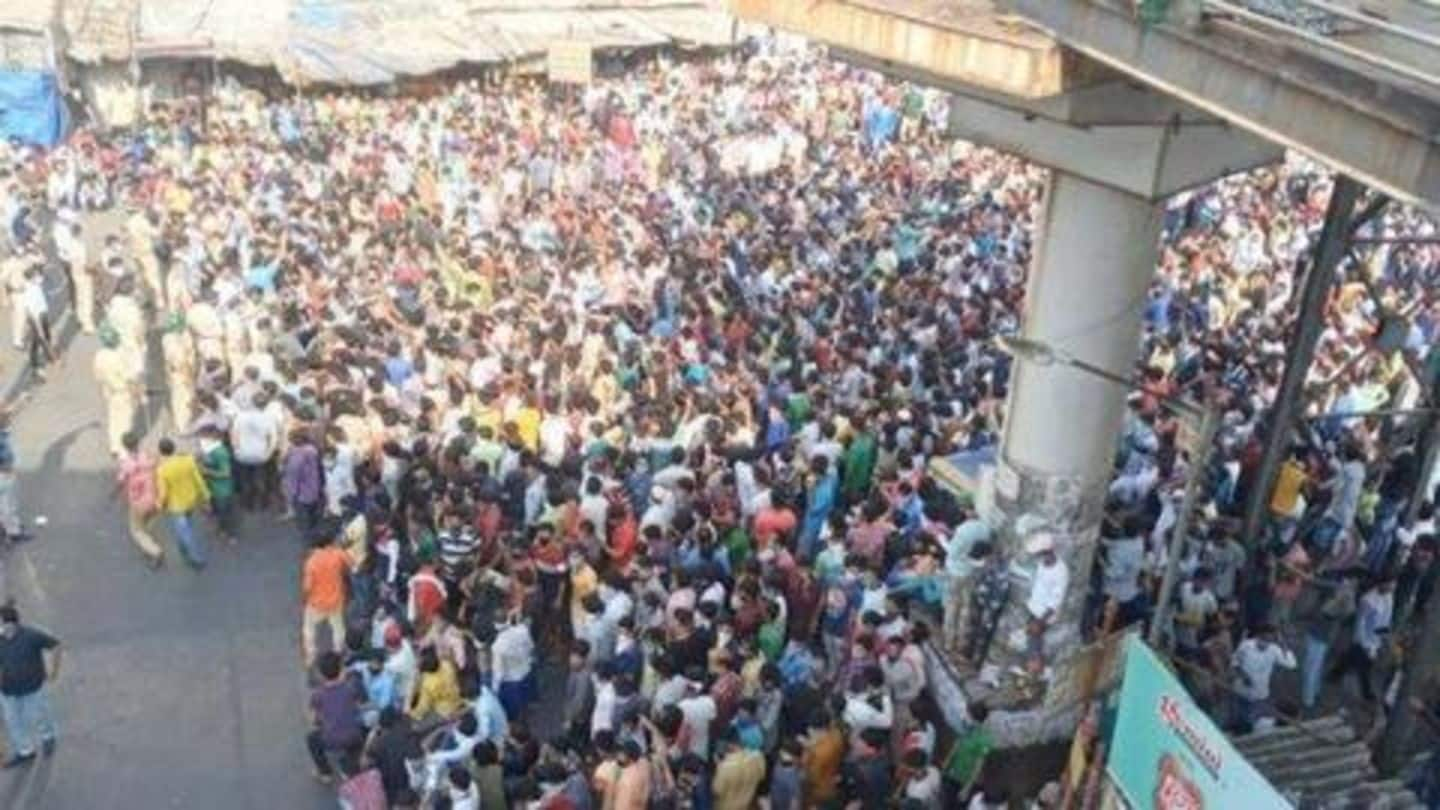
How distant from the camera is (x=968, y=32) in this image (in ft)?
26.5

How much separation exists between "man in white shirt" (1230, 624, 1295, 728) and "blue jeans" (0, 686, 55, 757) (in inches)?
292

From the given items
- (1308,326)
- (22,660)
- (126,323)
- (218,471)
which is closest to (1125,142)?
(1308,326)

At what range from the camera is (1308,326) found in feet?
32.1

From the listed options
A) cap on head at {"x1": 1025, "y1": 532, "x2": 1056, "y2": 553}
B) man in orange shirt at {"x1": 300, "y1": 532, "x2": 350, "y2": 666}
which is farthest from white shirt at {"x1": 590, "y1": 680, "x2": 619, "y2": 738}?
cap on head at {"x1": 1025, "y1": 532, "x2": 1056, "y2": 553}

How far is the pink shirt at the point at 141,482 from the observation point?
11.4m

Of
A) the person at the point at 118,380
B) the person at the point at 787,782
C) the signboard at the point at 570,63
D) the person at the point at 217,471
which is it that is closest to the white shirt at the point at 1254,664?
the person at the point at 787,782

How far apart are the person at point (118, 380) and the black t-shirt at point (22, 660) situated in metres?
3.76

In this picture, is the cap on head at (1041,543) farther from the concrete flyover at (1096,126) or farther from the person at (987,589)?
the person at (987,589)

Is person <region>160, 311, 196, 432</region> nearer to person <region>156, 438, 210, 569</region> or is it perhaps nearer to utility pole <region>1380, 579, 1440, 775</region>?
person <region>156, 438, 210, 569</region>

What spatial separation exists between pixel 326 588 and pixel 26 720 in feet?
6.47

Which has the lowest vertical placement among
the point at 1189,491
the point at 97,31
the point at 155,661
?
the point at 155,661

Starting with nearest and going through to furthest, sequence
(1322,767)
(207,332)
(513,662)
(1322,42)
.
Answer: (1322,42) → (1322,767) → (513,662) → (207,332)

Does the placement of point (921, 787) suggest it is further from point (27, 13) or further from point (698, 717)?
point (27, 13)

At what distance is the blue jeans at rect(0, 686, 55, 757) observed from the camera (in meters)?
9.35
